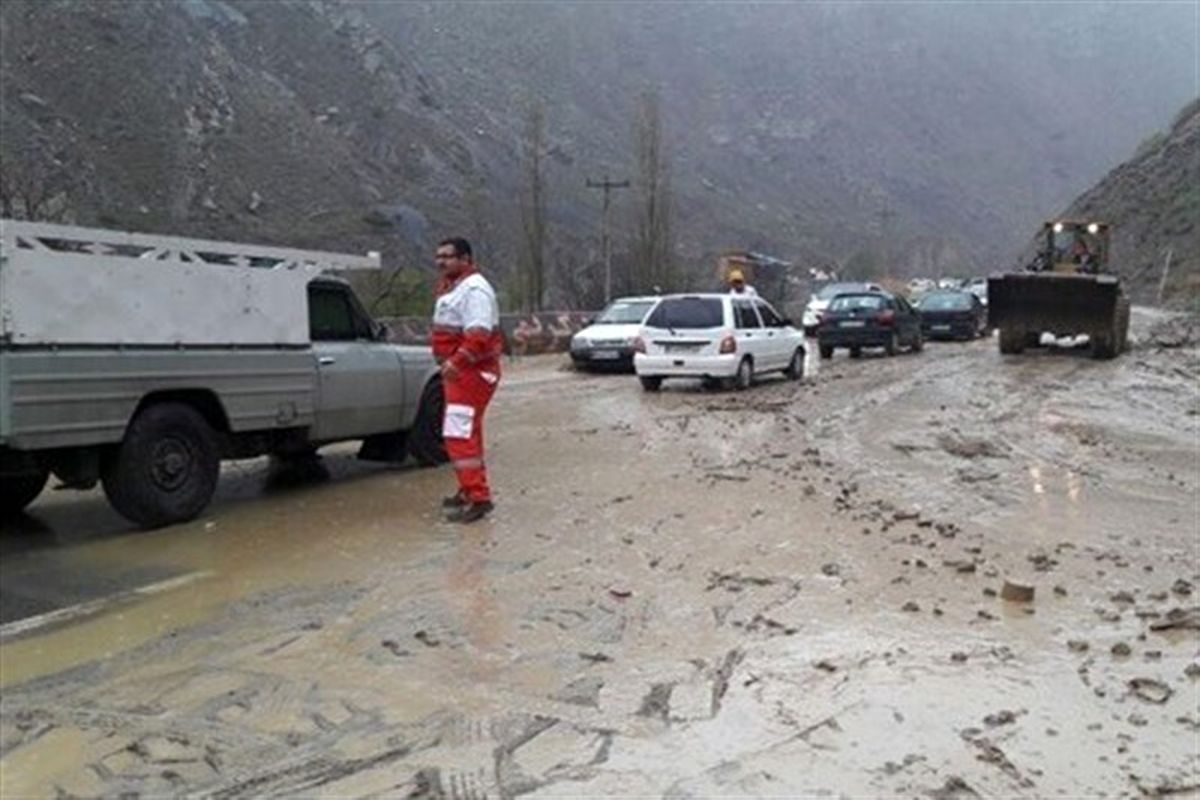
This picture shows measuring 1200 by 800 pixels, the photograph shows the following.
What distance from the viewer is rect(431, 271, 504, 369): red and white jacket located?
28.8 feet

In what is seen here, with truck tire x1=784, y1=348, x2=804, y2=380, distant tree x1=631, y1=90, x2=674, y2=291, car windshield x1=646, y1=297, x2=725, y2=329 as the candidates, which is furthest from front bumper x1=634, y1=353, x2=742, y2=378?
distant tree x1=631, y1=90, x2=674, y2=291

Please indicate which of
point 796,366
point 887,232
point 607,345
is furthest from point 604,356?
point 887,232

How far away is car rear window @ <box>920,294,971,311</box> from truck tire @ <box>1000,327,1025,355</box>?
24.2 feet

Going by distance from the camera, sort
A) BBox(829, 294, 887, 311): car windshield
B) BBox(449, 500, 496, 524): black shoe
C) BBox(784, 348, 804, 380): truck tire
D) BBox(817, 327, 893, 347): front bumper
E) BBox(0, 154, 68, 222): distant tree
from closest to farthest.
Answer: BBox(449, 500, 496, 524): black shoe, BBox(784, 348, 804, 380): truck tire, BBox(0, 154, 68, 222): distant tree, BBox(817, 327, 893, 347): front bumper, BBox(829, 294, 887, 311): car windshield

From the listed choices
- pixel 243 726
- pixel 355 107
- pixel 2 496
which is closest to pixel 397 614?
pixel 243 726

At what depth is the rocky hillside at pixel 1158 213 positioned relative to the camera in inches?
2071

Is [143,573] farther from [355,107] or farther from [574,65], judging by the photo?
[574,65]

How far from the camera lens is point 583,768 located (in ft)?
14.6

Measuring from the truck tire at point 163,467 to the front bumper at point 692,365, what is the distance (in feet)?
35.5

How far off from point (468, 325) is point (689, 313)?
1051cm

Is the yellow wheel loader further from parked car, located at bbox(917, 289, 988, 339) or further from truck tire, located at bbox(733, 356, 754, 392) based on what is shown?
truck tire, located at bbox(733, 356, 754, 392)

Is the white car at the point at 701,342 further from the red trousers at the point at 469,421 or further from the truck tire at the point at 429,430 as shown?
the red trousers at the point at 469,421

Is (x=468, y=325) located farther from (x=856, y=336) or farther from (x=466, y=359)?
(x=856, y=336)

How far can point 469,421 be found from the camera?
879 cm
